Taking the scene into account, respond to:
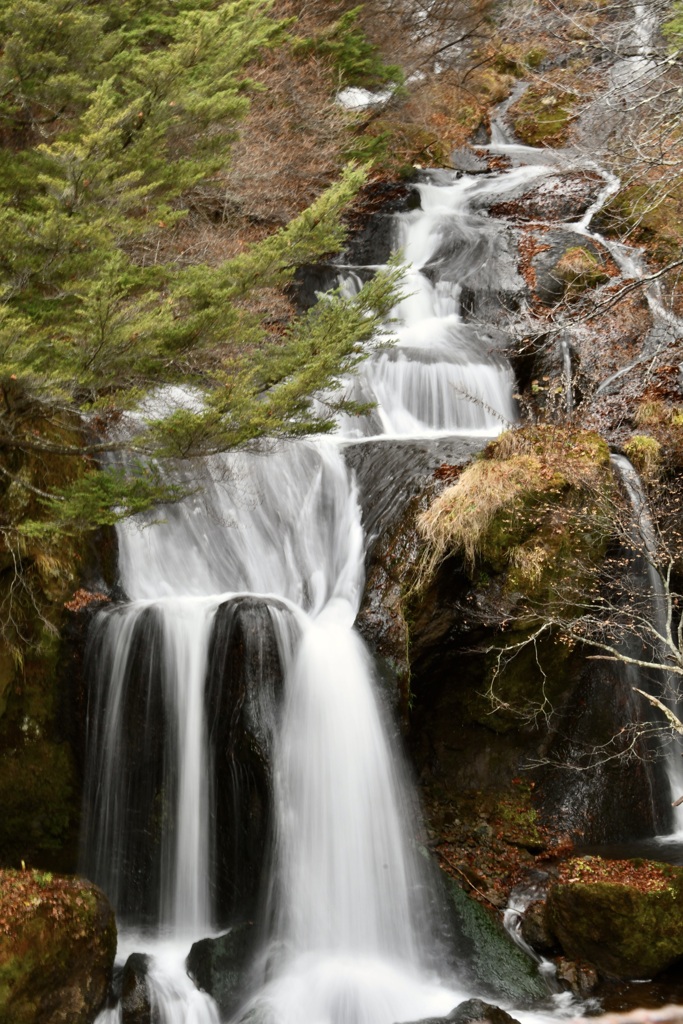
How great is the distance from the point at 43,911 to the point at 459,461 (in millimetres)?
6167

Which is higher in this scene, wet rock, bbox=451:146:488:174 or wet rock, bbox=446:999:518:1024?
wet rock, bbox=451:146:488:174

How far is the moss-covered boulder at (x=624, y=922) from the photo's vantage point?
6359 mm

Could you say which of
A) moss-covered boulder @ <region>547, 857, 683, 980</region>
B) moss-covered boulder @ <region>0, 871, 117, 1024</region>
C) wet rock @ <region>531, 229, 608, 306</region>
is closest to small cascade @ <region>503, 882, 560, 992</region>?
moss-covered boulder @ <region>547, 857, 683, 980</region>

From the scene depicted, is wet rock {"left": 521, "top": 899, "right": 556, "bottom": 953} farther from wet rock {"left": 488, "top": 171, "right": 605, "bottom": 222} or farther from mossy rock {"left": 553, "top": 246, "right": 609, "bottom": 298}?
wet rock {"left": 488, "top": 171, "right": 605, "bottom": 222}

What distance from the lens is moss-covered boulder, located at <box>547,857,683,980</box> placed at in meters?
6.36

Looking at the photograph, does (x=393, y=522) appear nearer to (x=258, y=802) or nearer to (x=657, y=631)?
(x=657, y=631)

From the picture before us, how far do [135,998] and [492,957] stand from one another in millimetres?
2936

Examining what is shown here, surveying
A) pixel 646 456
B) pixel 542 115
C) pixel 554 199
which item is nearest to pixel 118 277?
pixel 646 456

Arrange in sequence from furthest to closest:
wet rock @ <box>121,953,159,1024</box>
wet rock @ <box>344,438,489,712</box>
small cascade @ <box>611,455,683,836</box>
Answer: small cascade @ <box>611,455,683,836</box> → wet rock @ <box>344,438,489,712</box> → wet rock @ <box>121,953,159,1024</box>

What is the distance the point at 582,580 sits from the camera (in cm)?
842

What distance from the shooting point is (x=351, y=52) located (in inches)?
530

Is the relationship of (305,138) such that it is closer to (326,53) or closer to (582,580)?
(326,53)

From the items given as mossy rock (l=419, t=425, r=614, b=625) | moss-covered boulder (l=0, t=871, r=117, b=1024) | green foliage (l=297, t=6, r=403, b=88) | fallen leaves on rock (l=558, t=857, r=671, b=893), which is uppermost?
green foliage (l=297, t=6, r=403, b=88)

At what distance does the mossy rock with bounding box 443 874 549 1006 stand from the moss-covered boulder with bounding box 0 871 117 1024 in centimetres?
295
